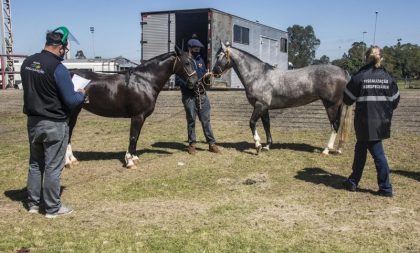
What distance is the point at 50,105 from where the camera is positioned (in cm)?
549

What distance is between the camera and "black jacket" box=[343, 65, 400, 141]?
638 cm

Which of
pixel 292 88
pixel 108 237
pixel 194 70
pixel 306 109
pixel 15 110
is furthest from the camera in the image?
pixel 15 110

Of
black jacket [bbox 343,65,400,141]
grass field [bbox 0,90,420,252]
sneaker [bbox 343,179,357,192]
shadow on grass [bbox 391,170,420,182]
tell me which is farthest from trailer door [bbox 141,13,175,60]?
black jacket [bbox 343,65,400,141]

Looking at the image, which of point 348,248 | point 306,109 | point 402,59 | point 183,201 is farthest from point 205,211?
point 402,59

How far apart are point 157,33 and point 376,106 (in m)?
15.4

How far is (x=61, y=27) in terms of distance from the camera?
222 inches

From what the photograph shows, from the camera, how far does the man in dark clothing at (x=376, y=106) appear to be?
6391mm

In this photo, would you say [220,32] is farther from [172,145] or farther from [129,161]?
[129,161]

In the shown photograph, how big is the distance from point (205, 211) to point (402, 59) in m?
71.4

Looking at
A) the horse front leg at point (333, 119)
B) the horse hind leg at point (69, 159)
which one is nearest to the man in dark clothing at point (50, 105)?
the horse hind leg at point (69, 159)

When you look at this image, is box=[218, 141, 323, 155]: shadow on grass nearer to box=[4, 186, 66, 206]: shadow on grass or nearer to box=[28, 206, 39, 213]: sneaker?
box=[4, 186, 66, 206]: shadow on grass

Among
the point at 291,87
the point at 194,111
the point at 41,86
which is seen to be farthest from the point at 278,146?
the point at 41,86

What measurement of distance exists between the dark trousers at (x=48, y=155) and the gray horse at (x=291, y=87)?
16.1ft

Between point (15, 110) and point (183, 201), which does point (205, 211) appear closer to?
point (183, 201)
